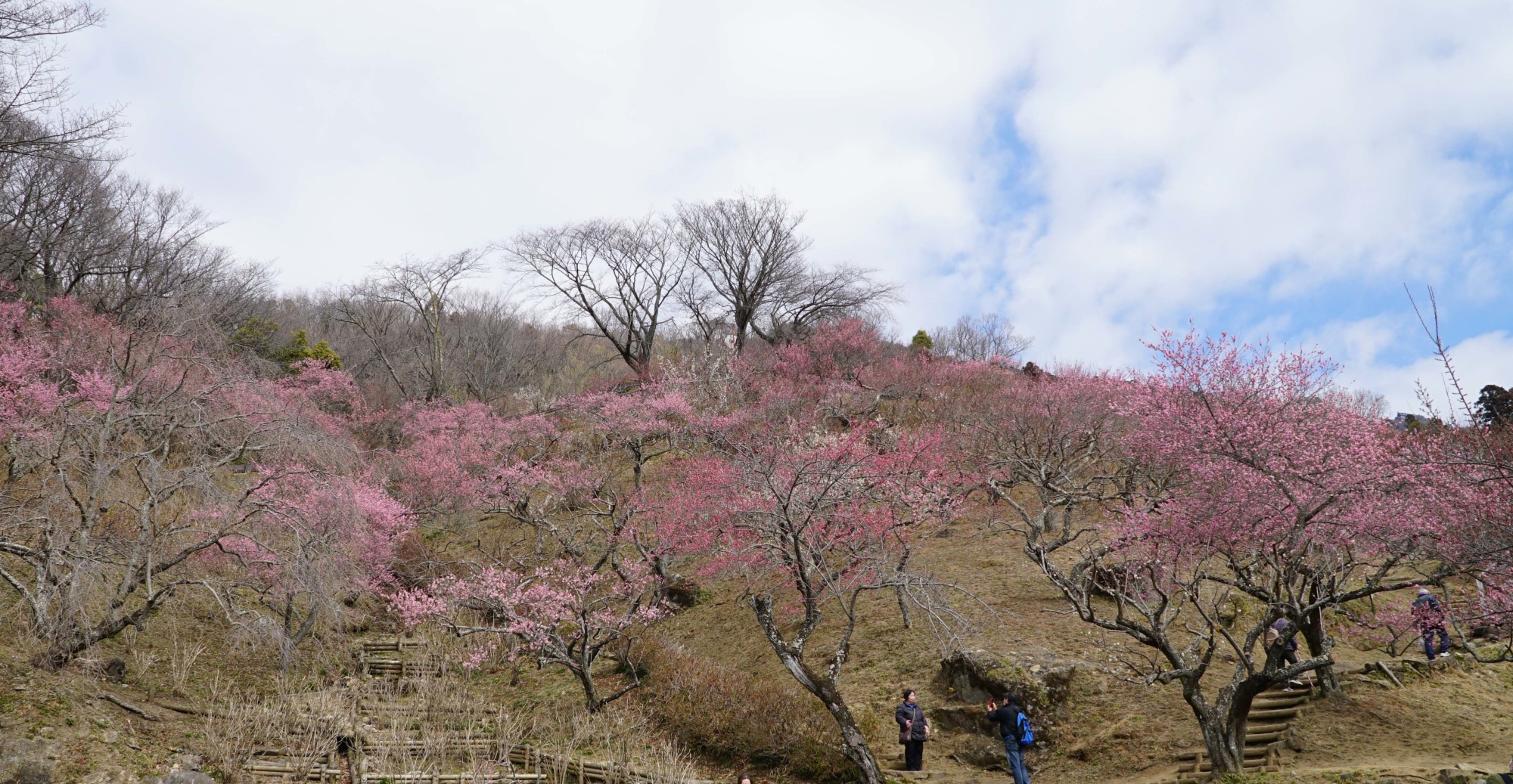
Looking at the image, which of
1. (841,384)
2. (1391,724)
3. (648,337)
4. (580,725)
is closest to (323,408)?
(648,337)

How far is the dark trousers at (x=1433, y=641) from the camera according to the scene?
13.2 m

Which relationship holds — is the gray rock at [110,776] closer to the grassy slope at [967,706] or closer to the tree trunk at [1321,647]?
the grassy slope at [967,706]

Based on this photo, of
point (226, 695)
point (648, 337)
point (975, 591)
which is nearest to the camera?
point (226, 695)

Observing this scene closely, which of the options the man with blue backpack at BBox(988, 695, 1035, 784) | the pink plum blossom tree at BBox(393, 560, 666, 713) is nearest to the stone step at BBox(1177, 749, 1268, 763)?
the man with blue backpack at BBox(988, 695, 1035, 784)

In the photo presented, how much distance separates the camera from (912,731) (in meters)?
11.4

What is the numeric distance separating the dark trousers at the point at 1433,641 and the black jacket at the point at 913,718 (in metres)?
8.63

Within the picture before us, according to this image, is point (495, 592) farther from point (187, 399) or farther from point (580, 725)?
point (187, 399)

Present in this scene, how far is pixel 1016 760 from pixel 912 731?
1.45 m

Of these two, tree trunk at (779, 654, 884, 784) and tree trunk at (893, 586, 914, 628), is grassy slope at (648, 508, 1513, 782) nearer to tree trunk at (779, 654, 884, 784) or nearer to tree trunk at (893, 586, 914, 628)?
tree trunk at (893, 586, 914, 628)

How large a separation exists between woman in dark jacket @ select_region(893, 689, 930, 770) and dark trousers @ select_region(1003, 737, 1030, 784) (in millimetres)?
1176

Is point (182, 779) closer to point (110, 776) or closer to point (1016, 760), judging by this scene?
point (110, 776)

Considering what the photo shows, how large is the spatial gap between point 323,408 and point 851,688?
24.3m

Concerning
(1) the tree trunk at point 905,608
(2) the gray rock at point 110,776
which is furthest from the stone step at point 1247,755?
(2) the gray rock at point 110,776

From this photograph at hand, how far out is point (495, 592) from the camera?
1414 cm
